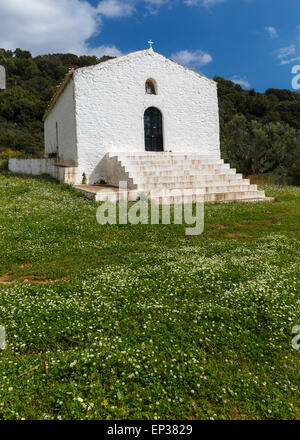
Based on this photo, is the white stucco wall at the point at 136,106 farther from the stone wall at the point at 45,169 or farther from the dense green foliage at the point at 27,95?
the dense green foliage at the point at 27,95

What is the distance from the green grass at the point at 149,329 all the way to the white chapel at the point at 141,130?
7320 mm

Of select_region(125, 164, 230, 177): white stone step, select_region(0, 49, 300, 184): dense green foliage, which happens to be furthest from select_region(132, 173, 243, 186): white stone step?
select_region(0, 49, 300, 184): dense green foliage

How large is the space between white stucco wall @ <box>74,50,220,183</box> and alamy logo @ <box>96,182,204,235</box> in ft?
14.2

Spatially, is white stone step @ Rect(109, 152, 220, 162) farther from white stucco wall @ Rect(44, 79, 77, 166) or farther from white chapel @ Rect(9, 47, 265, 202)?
white stucco wall @ Rect(44, 79, 77, 166)

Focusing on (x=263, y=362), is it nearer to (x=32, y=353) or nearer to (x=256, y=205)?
(x=32, y=353)

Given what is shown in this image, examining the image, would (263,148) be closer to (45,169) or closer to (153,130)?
(153,130)

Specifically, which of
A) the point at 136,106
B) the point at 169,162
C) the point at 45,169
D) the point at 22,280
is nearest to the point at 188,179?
the point at 169,162

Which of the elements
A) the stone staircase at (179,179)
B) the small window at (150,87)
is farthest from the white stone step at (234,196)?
the small window at (150,87)

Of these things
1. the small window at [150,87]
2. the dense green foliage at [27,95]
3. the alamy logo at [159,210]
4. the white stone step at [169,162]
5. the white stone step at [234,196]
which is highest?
the dense green foliage at [27,95]

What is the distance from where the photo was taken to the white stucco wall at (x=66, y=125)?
17.4m

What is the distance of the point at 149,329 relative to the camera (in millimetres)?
4180

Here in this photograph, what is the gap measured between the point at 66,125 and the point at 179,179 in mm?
8441

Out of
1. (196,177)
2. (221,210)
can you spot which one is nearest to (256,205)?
(221,210)

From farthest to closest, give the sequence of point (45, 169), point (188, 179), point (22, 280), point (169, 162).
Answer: point (45, 169) < point (169, 162) < point (188, 179) < point (22, 280)
